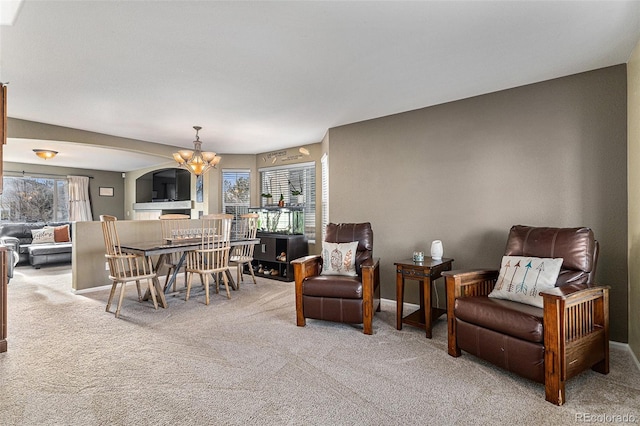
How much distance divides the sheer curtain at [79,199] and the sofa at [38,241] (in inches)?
30.7

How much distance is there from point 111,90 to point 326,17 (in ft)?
7.95

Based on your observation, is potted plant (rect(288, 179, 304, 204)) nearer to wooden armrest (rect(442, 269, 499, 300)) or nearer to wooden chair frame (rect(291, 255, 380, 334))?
wooden chair frame (rect(291, 255, 380, 334))

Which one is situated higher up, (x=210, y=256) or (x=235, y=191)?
(x=235, y=191)

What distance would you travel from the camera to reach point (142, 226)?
17.3 ft

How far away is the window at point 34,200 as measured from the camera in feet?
24.6

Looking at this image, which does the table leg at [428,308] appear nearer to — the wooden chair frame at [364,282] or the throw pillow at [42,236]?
the wooden chair frame at [364,282]

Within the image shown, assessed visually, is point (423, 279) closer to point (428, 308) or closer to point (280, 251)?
point (428, 308)

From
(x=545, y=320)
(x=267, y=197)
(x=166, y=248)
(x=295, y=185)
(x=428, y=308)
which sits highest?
(x=295, y=185)

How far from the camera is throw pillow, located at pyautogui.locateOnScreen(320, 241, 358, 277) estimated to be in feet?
11.0

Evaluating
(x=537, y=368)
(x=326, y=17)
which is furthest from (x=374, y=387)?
(x=326, y=17)

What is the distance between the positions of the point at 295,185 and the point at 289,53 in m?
3.48

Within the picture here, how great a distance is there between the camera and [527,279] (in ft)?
7.68

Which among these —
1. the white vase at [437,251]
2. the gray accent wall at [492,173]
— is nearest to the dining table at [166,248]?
the gray accent wall at [492,173]

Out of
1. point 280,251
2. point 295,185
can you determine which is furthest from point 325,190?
point 280,251
